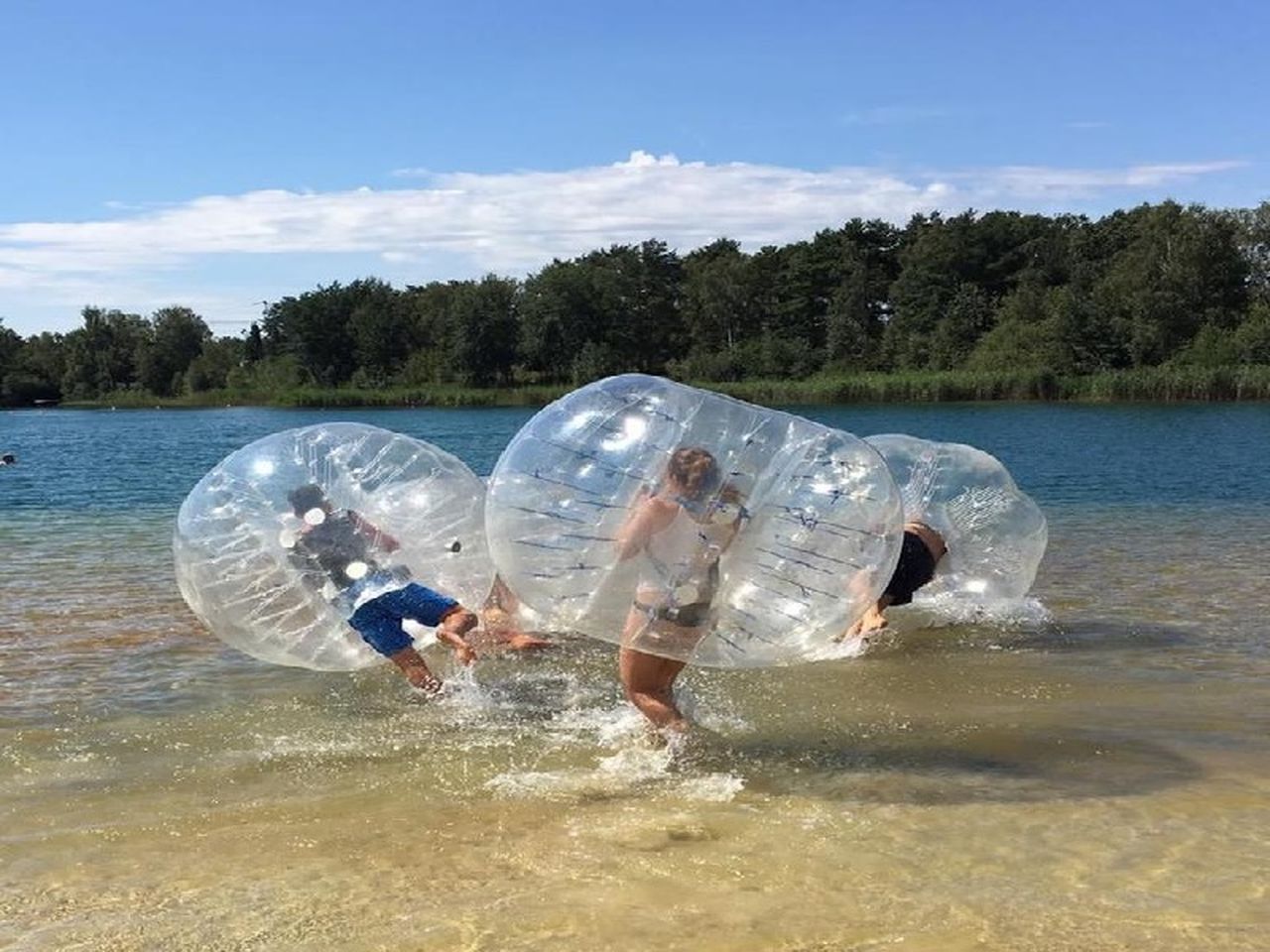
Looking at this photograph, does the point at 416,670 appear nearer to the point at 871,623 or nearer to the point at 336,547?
the point at 336,547

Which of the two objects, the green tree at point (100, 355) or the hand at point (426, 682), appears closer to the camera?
the hand at point (426, 682)

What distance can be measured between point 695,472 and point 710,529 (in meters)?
0.26

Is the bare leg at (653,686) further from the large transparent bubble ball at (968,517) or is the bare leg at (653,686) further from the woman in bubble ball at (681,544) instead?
the large transparent bubble ball at (968,517)

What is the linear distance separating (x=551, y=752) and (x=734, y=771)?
0.95 meters

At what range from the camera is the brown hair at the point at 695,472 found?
5480 mm

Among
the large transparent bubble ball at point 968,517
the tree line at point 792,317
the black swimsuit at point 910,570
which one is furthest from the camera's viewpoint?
the tree line at point 792,317

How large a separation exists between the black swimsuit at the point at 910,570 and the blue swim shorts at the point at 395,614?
128 inches

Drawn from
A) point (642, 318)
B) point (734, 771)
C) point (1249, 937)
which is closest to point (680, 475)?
point (734, 771)

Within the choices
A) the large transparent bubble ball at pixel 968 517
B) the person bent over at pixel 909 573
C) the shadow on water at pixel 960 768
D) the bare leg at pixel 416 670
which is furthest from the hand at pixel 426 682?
the large transparent bubble ball at pixel 968 517

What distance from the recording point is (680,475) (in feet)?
18.0

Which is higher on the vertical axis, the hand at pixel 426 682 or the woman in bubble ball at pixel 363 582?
the woman in bubble ball at pixel 363 582

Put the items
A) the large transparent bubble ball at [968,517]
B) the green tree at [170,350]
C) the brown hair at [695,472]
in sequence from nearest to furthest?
the brown hair at [695,472], the large transparent bubble ball at [968,517], the green tree at [170,350]

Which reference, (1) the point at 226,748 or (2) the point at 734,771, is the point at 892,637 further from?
(1) the point at 226,748

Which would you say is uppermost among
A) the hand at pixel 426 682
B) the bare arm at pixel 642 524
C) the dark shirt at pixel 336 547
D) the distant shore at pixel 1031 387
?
the bare arm at pixel 642 524
